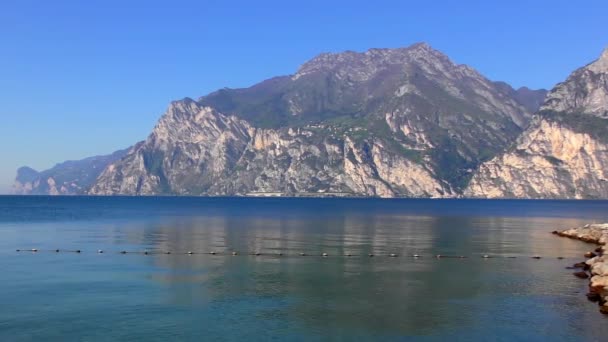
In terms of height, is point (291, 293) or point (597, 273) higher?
point (597, 273)

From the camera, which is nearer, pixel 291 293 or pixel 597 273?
pixel 291 293

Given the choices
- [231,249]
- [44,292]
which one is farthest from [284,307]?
[231,249]

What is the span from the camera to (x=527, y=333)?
51.4m

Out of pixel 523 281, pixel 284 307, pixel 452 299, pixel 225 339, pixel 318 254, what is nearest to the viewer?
pixel 225 339

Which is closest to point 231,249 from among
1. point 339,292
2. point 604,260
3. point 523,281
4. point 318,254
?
point 318,254

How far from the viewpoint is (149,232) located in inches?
5881

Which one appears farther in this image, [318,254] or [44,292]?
[318,254]

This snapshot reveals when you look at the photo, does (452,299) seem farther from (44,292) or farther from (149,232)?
(149,232)

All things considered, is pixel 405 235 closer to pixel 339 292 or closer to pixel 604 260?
pixel 604 260

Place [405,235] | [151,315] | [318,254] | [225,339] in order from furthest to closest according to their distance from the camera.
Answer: [405,235], [318,254], [151,315], [225,339]

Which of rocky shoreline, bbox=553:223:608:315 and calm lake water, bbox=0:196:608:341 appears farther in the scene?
rocky shoreline, bbox=553:223:608:315

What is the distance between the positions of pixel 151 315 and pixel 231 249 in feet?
178

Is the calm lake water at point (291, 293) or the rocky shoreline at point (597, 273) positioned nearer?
the calm lake water at point (291, 293)

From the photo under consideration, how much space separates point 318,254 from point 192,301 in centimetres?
4328
